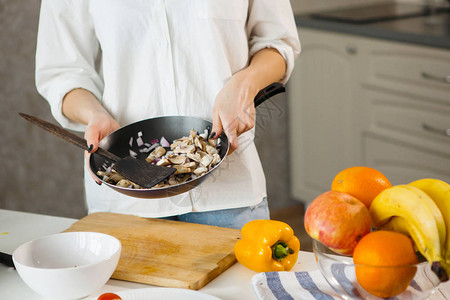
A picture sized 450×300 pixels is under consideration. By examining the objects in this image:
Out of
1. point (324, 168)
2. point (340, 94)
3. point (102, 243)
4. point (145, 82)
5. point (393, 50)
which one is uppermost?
point (145, 82)

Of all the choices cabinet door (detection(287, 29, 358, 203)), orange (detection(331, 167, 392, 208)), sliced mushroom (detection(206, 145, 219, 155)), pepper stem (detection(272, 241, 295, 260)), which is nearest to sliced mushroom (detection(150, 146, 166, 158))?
sliced mushroom (detection(206, 145, 219, 155))

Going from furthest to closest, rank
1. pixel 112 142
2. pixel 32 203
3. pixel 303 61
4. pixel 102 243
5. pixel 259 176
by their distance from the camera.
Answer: pixel 303 61, pixel 32 203, pixel 259 176, pixel 112 142, pixel 102 243

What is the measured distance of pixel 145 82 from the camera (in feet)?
4.34

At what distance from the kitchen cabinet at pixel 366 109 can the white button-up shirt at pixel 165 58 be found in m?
1.17

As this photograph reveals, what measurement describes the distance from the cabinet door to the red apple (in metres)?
1.92

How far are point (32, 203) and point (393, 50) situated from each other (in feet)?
5.36

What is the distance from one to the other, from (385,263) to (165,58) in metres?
0.72

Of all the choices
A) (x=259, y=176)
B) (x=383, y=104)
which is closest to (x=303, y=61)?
(x=383, y=104)

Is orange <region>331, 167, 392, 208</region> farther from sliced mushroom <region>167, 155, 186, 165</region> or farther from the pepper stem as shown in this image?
sliced mushroom <region>167, 155, 186, 165</region>

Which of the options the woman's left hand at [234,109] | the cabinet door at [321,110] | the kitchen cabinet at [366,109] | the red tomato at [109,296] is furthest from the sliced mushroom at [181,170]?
the cabinet door at [321,110]

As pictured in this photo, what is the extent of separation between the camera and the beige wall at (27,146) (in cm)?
245

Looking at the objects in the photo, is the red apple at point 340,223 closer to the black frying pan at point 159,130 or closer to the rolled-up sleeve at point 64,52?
the black frying pan at point 159,130

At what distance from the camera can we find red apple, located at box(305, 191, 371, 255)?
0.78 meters

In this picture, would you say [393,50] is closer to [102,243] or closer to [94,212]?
[94,212]
